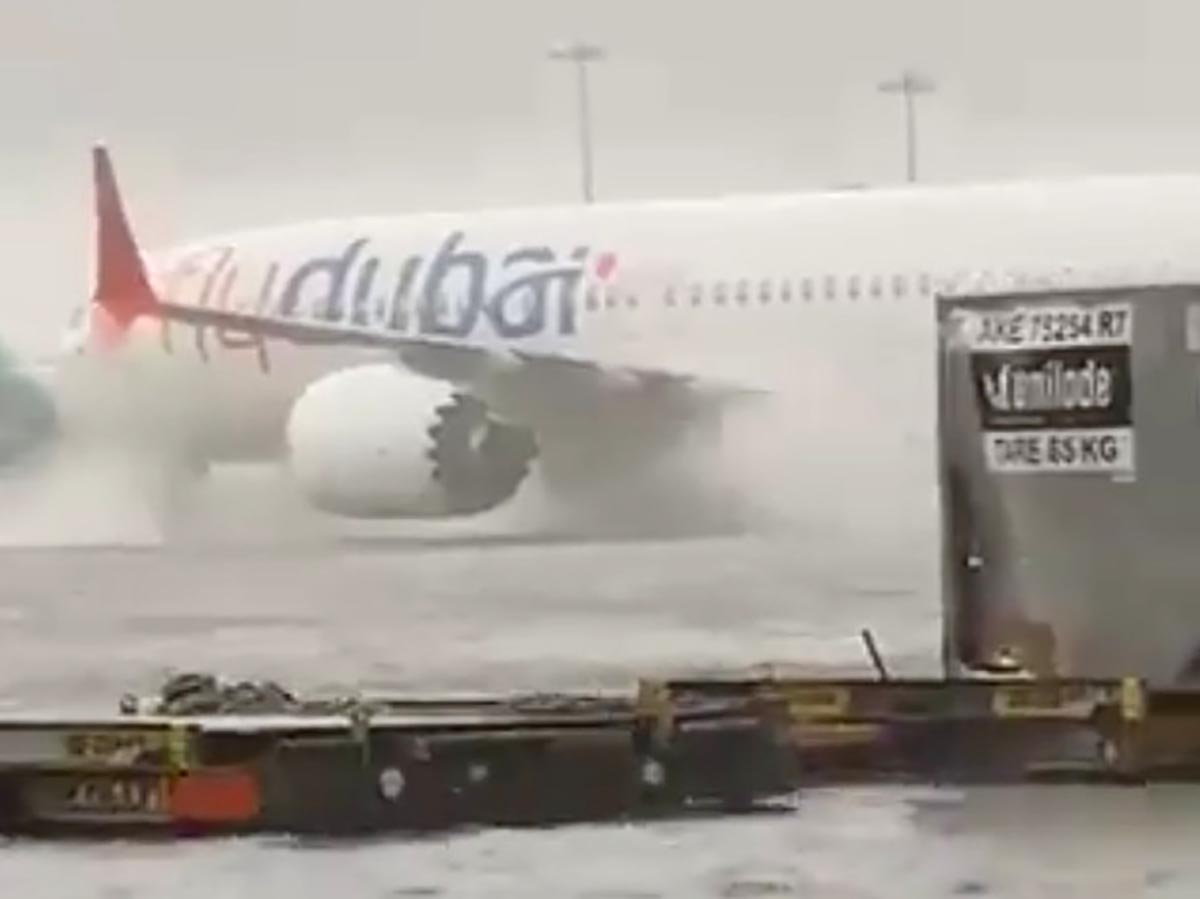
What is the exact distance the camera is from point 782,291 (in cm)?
1180

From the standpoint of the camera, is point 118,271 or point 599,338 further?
point 118,271

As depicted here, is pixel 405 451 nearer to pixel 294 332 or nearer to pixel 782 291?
pixel 294 332

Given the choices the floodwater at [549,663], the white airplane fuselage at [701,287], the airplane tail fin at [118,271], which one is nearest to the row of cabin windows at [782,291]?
the white airplane fuselage at [701,287]

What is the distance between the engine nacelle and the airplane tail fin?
125cm

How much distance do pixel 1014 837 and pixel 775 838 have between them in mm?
379

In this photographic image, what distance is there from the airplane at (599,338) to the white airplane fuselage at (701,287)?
0.01 metres

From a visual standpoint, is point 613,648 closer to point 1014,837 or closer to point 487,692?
point 487,692

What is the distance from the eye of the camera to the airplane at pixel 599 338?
1149 centimetres

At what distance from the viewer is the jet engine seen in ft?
46.5

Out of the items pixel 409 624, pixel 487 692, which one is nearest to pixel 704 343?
pixel 409 624

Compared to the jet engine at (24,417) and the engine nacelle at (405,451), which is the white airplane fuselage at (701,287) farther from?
the jet engine at (24,417)

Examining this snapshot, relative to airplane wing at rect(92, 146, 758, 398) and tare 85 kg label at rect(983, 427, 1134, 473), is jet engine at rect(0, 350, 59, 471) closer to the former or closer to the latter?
airplane wing at rect(92, 146, 758, 398)

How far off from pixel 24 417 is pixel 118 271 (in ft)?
4.40

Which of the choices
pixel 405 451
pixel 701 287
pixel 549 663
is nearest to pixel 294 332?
pixel 405 451
